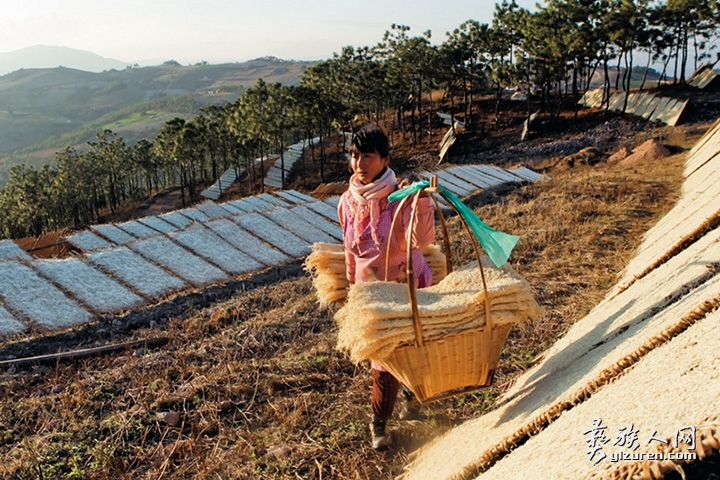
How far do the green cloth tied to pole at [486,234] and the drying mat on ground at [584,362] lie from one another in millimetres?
607

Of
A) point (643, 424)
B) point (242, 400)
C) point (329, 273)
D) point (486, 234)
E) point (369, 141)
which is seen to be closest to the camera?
point (643, 424)

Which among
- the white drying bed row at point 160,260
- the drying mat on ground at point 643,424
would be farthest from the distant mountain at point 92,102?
the drying mat on ground at point 643,424

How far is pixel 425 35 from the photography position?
3550cm

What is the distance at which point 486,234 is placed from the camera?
98.4 inches

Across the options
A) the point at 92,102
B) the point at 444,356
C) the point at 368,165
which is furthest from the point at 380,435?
the point at 92,102

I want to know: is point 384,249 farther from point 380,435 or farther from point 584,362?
point 584,362

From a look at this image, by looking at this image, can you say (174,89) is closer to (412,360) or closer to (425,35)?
(425,35)

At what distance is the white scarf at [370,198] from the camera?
9.35 feet

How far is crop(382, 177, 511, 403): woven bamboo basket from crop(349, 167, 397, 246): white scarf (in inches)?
12.7

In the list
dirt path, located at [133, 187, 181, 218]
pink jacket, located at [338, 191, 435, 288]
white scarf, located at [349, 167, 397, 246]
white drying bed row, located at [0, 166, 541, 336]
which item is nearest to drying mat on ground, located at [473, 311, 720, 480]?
pink jacket, located at [338, 191, 435, 288]

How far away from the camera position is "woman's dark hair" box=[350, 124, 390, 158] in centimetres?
276

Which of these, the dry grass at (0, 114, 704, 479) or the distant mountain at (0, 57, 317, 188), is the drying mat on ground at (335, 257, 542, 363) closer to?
the dry grass at (0, 114, 704, 479)

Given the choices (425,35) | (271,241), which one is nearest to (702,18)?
(425,35)

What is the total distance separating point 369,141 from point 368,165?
0.44ft
